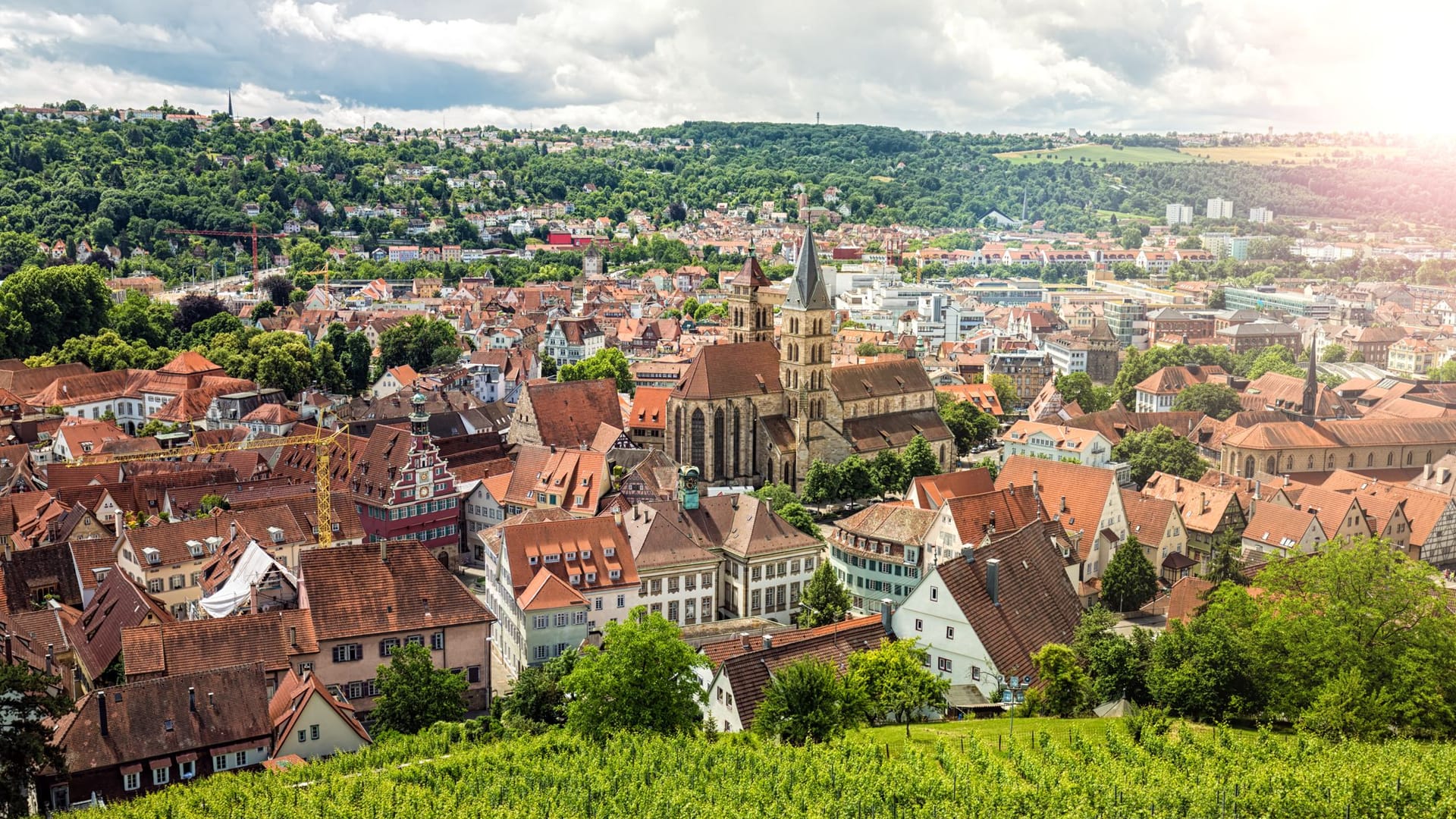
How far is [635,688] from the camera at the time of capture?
40.0m

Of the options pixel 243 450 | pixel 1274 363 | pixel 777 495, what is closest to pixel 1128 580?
pixel 777 495

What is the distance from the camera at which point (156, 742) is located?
125 ft

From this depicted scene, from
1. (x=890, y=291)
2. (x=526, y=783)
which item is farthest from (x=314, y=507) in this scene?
(x=890, y=291)

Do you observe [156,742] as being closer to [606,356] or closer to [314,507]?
[314,507]

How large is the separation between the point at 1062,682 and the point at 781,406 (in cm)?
4726

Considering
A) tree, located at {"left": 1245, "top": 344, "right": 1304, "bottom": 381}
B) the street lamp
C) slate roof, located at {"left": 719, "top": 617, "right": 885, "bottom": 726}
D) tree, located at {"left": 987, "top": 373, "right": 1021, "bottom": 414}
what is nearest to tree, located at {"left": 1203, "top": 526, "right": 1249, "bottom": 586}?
the street lamp

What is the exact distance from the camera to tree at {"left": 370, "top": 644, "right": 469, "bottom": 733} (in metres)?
42.1

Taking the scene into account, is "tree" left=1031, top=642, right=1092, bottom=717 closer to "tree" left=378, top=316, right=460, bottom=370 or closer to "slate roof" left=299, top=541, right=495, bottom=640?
"slate roof" left=299, top=541, right=495, bottom=640

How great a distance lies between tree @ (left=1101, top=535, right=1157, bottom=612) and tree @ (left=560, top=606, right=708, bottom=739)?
26.5 m

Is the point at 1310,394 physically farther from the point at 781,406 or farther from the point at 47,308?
the point at 47,308

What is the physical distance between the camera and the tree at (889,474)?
81688 mm

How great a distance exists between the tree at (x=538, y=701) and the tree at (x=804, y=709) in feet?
29.6

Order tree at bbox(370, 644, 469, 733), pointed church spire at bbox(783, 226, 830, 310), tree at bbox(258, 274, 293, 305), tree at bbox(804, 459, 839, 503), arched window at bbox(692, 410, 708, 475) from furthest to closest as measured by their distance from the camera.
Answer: tree at bbox(258, 274, 293, 305), pointed church spire at bbox(783, 226, 830, 310), arched window at bbox(692, 410, 708, 475), tree at bbox(804, 459, 839, 503), tree at bbox(370, 644, 469, 733)

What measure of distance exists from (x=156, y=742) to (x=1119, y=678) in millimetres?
30102
